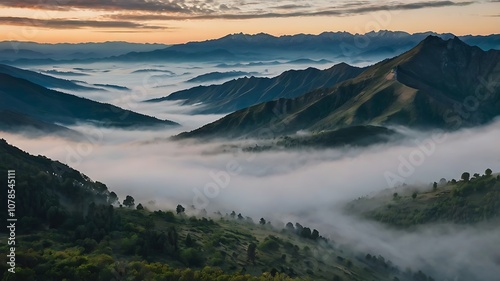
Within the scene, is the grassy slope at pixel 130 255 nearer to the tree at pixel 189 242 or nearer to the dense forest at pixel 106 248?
the dense forest at pixel 106 248

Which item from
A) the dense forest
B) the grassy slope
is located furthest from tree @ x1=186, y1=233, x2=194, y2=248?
the grassy slope

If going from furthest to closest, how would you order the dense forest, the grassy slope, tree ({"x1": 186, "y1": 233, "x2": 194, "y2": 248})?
tree ({"x1": 186, "y1": 233, "x2": 194, "y2": 248}), the grassy slope, the dense forest

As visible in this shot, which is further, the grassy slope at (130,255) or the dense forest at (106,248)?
the grassy slope at (130,255)

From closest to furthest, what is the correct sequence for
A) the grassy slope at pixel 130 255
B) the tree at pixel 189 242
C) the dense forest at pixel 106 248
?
the dense forest at pixel 106 248
the grassy slope at pixel 130 255
the tree at pixel 189 242

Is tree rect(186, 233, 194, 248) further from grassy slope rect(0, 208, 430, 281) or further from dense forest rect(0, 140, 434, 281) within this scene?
grassy slope rect(0, 208, 430, 281)

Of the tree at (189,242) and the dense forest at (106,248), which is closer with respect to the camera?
the dense forest at (106,248)

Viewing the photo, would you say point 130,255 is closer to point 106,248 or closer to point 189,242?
point 106,248

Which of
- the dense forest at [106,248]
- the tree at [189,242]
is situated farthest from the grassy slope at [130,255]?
the tree at [189,242]

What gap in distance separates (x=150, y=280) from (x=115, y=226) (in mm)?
59756

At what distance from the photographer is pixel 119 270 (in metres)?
114

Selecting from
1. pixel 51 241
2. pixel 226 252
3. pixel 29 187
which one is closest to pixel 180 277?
pixel 51 241

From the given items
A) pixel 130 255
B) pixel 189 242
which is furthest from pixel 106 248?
pixel 189 242

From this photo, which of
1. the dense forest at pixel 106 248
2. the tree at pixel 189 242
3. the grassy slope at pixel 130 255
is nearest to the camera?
the dense forest at pixel 106 248

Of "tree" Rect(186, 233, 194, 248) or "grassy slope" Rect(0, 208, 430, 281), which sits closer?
"grassy slope" Rect(0, 208, 430, 281)
